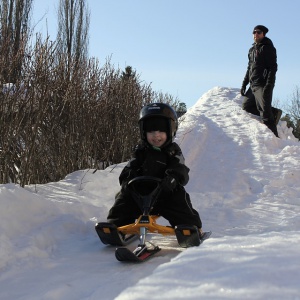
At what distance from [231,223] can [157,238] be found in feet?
3.63

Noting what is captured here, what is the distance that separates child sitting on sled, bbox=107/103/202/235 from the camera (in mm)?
4188

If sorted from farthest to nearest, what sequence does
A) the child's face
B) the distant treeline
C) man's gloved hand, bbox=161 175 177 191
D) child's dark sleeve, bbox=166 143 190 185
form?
the distant treeline < the child's face < child's dark sleeve, bbox=166 143 190 185 < man's gloved hand, bbox=161 175 177 191

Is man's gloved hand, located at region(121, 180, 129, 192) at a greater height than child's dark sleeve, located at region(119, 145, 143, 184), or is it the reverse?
child's dark sleeve, located at region(119, 145, 143, 184)

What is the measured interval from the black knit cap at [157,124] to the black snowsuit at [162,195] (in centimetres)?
21

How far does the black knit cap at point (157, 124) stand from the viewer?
4.49m

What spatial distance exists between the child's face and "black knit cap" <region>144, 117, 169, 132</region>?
7cm

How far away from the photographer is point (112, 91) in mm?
8211

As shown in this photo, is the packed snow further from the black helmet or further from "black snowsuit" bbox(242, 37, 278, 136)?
"black snowsuit" bbox(242, 37, 278, 136)

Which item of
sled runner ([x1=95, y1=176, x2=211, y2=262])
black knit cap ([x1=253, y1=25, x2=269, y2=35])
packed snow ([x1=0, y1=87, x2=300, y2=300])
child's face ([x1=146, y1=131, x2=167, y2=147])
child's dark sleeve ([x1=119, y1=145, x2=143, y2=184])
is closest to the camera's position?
packed snow ([x1=0, y1=87, x2=300, y2=300])

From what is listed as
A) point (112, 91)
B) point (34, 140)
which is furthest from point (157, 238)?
point (112, 91)

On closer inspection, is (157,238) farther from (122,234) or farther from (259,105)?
(259,105)

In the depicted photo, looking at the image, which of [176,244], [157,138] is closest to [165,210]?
[176,244]

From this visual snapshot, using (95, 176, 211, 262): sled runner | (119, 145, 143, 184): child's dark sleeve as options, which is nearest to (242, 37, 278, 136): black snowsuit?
(119, 145, 143, 184): child's dark sleeve

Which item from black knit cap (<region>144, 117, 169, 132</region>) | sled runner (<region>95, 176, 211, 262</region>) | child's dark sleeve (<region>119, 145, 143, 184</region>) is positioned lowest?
sled runner (<region>95, 176, 211, 262</region>)
